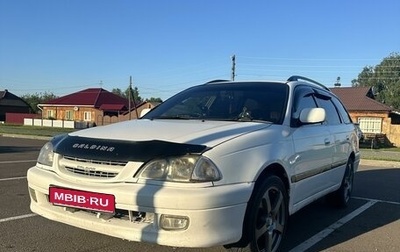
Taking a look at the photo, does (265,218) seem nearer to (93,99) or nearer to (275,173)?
(275,173)

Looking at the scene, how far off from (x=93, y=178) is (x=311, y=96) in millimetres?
3157

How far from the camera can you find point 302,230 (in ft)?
17.0

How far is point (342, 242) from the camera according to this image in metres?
4.75

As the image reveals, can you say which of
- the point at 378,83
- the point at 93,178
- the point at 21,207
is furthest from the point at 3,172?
the point at 378,83

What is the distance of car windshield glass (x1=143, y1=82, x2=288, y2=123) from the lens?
4.64 meters

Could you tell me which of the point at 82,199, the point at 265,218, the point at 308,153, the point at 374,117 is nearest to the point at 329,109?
the point at 308,153

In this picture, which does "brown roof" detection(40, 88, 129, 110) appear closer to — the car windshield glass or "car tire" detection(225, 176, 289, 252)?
A: the car windshield glass

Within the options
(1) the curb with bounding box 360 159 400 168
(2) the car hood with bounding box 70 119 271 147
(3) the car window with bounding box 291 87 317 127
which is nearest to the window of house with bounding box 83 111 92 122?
(1) the curb with bounding box 360 159 400 168

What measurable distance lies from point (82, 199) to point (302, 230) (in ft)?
9.19

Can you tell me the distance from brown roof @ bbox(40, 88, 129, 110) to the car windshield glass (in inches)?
2095

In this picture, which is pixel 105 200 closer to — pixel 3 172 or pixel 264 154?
pixel 264 154

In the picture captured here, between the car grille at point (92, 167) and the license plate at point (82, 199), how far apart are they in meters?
0.16

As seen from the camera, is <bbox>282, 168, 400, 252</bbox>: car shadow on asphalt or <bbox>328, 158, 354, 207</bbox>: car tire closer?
<bbox>282, 168, 400, 252</bbox>: car shadow on asphalt

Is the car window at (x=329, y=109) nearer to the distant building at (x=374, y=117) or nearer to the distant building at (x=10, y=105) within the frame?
the distant building at (x=374, y=117)
